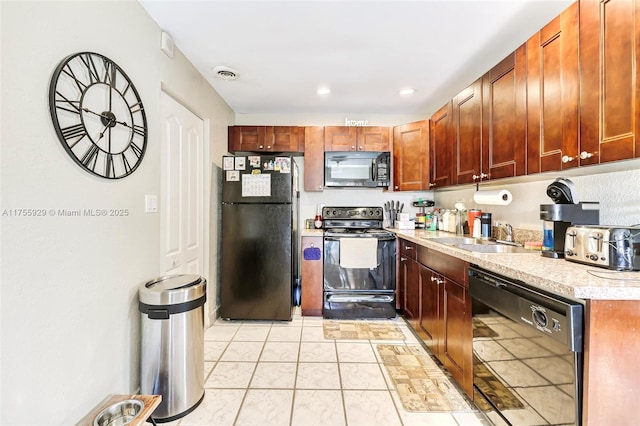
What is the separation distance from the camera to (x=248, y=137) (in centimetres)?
333

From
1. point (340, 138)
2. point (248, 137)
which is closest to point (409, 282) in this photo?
point (340, 138)

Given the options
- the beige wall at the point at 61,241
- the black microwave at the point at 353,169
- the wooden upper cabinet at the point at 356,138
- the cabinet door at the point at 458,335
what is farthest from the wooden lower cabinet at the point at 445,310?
the beige wall at the point at 61,241

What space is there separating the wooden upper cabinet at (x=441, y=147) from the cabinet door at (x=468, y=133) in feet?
0.33

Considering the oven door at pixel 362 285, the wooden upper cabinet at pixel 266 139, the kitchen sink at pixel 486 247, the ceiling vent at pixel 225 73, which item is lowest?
the oven door at pixel 362 285

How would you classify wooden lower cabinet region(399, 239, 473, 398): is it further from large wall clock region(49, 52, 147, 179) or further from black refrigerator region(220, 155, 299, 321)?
large wall clock region(49, 52, 147, 179)

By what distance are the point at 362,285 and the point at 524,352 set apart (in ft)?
5.91

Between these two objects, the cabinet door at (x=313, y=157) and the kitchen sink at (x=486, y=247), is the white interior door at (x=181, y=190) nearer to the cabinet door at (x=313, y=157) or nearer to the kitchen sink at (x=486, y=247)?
the cabinet door at (x=313, y=157)

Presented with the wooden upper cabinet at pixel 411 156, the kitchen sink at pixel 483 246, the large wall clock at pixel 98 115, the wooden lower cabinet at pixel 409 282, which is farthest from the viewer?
the wooden upper cabinet at pixel 411 156

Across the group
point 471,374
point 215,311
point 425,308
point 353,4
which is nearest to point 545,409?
point 471,374

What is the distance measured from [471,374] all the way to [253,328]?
1.93 meters

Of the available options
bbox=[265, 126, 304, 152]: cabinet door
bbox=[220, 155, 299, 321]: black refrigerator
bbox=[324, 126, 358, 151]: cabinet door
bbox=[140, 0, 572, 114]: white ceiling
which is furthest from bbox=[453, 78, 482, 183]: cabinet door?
bbox=[265, 126, 304, 152]: cabinet door

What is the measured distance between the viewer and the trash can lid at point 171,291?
152cm

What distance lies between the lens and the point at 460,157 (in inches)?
94.3

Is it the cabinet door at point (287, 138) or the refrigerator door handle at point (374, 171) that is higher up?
the cabinet door at point (287, 138)
